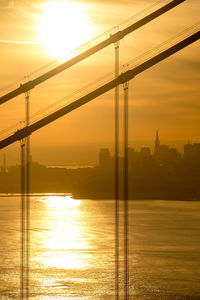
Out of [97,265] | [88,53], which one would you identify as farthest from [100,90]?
[97,265]

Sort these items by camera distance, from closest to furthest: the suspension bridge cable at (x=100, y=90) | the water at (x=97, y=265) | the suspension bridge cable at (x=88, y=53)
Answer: the suspension bridge cable at (x=100, y=90), the suspension bridge cable at (x=88, y=53), the water at (x=97, y=265)

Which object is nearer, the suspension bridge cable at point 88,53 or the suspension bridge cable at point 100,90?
the suspension bridge cable at point 100,90

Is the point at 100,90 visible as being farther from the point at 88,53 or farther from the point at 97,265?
the point at 97,265

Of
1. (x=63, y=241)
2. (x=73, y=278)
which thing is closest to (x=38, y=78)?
(x=73, y=278)

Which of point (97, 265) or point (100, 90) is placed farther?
point (97, 265)

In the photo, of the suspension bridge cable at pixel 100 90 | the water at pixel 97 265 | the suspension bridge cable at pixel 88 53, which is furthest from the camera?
the water at pixel 97 265

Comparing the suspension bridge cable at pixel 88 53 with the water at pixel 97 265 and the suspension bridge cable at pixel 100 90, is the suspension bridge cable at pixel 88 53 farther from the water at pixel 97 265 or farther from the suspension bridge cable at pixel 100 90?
the water at pixel 97 265

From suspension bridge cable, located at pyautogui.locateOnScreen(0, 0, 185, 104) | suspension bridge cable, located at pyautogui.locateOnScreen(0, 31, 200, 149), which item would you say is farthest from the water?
suspension bridge cable, located at pyautogui.locateOnScreen(0, 31, 200, 149)

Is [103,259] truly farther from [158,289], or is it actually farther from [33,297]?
[33,297]

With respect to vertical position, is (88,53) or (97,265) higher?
(88,53)

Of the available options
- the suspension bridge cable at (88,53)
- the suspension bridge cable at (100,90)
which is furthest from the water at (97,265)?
the suspension bridge cable at (100,90)

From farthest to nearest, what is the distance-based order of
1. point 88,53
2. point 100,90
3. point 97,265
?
point 97,265
point 88,53
point 100,90

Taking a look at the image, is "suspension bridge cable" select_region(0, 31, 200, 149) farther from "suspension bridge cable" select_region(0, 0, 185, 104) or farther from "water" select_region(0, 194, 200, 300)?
"water" select_region(0, 194, 200, 300)

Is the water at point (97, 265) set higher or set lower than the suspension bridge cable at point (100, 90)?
lower
